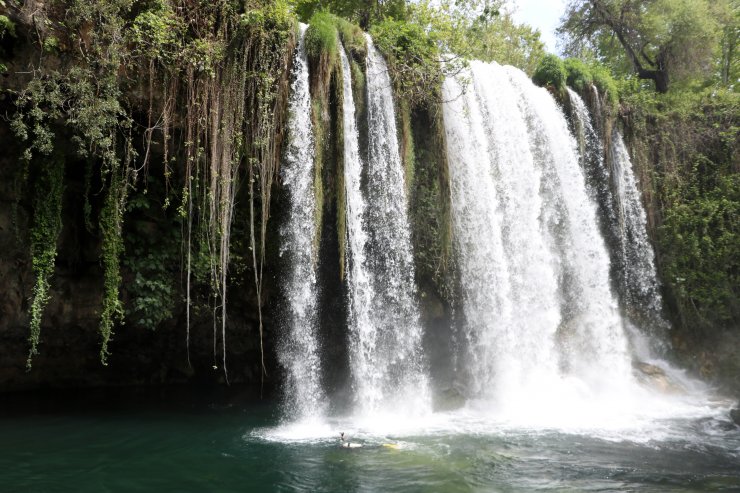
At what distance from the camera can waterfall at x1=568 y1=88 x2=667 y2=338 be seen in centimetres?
1356

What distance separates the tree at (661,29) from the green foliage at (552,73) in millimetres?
5931

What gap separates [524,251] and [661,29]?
1101 cm

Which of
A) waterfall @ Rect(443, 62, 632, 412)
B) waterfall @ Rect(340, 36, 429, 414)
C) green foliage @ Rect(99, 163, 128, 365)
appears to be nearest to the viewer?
green foliage @ Rect(99, 163, 128, 365)

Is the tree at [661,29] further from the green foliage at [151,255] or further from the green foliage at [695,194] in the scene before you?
the green foliage at [151,255]

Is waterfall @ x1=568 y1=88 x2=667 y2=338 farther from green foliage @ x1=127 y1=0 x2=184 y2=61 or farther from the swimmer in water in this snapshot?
green foliage @ x1=127 y1=0 x2=184 y2=61

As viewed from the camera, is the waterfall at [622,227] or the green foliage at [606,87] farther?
the green foliage at [606,87]

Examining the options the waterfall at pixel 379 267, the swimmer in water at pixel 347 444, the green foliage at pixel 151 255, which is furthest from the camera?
the waterfall at pixel 379 267

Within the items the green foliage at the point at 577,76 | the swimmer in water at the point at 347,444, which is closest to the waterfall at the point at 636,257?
the green foliage at the point at 577,76

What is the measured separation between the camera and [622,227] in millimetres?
13516

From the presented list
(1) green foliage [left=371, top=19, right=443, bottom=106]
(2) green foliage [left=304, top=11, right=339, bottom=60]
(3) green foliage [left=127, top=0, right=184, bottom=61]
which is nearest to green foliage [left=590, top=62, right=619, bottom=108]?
(1) green foliage [left=371, top=19, right=443, bottom=106]

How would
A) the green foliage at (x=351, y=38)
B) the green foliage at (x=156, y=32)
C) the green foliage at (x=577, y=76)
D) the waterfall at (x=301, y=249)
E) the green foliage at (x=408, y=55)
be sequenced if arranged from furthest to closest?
1. the green foliage at (x=577, y=76)
2. the green foliage at (x=408, y=55)
3. the green foliage at (x=351, y=38)
4. the waterfall at (x=301, y=249)
5. the green foliage at (x=156, y=32)

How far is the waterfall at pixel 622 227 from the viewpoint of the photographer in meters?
13.6

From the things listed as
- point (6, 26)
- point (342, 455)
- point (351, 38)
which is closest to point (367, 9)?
point (351, 38)

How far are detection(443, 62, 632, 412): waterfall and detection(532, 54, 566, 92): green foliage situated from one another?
20.6 inches
